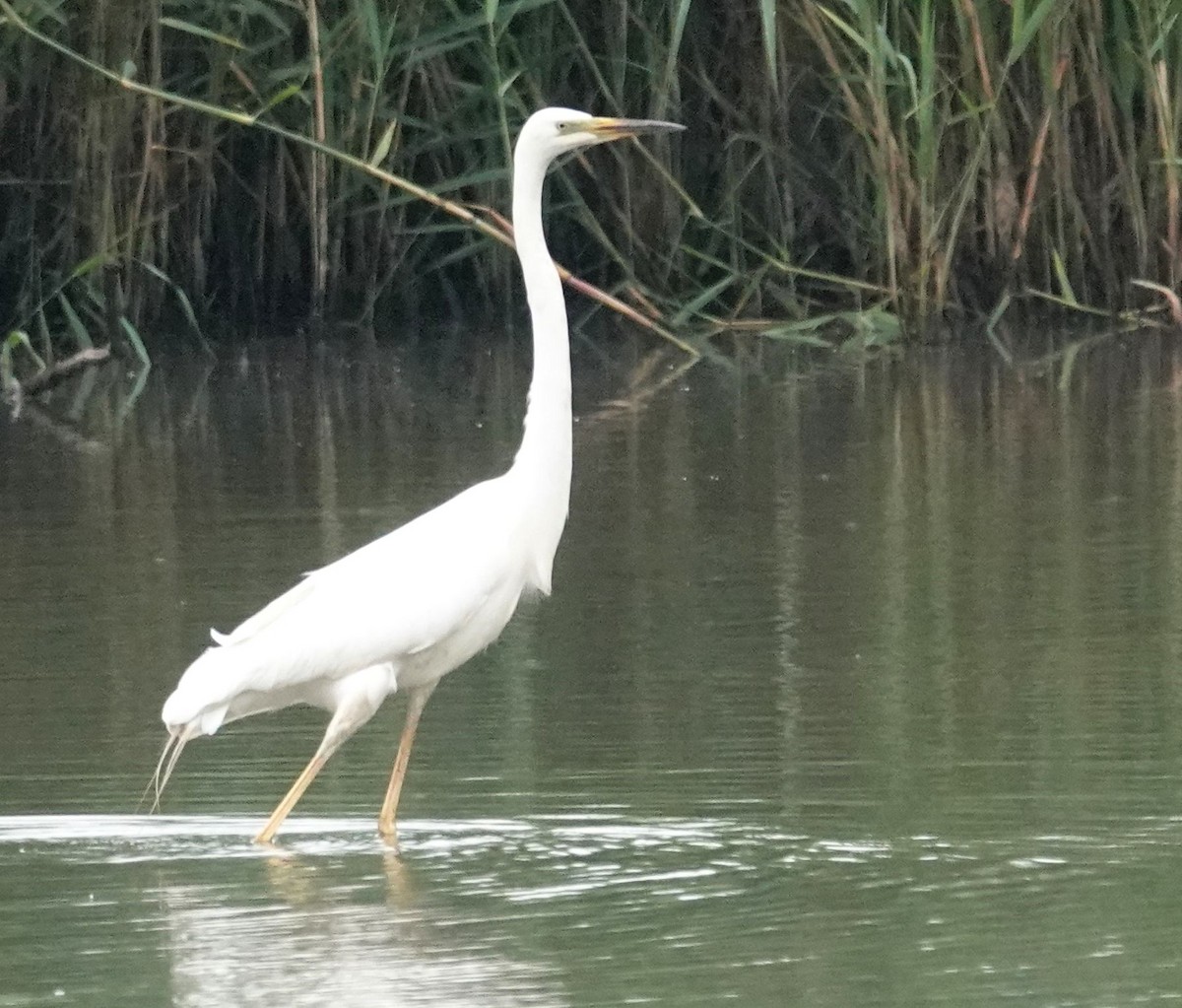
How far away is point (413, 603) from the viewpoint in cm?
498

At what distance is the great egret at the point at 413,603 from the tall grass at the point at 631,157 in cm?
580

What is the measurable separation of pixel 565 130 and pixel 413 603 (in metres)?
1.09

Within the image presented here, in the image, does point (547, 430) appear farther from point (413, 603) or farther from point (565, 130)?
point (565, 130)

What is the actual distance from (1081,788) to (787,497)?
11.9 ft

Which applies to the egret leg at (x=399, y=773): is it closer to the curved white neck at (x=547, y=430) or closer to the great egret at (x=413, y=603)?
the great egret at (x=413, y=603)

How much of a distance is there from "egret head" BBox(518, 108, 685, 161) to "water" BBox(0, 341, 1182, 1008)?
3.77ft

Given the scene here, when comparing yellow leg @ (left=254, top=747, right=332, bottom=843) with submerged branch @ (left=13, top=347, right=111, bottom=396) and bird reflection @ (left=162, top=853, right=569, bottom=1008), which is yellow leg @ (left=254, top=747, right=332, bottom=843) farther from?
submerged branch @ (left=13, top=347, right=111, bottom=396)

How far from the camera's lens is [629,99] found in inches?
521

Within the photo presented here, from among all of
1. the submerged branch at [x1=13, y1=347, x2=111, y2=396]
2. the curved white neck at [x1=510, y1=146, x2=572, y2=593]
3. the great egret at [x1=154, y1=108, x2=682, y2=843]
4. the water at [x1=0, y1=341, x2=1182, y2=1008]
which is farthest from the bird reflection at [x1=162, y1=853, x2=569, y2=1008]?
the submerged branch at [x1=13, y1=347, x2=111, y2=396]

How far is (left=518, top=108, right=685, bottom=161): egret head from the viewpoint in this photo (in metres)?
5.43

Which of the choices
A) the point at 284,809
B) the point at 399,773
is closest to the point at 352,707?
the point at 399,773

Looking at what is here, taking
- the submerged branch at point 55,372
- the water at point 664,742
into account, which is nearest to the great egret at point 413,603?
the water at point 664,742

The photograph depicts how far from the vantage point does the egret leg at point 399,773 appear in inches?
187

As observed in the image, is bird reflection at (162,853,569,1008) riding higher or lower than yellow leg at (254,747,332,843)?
lower
